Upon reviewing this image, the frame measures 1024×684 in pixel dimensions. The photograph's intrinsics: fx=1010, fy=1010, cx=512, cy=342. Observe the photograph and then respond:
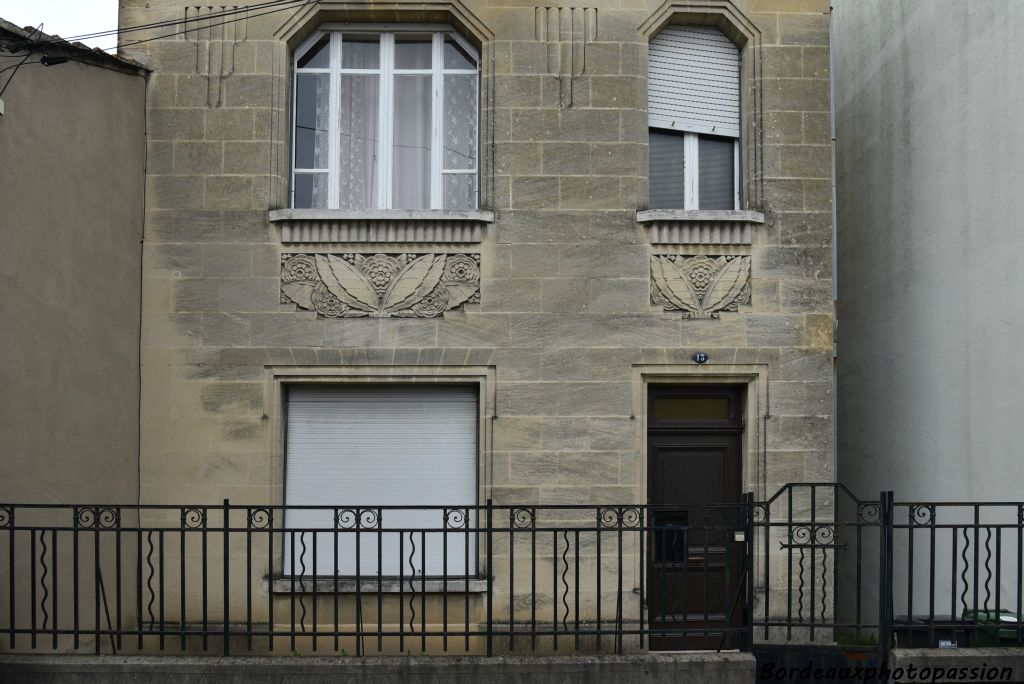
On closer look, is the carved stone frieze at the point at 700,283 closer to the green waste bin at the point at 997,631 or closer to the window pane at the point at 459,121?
the window pane at the point at 459,121

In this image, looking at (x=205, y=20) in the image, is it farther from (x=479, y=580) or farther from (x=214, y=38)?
(x=479, y=580)

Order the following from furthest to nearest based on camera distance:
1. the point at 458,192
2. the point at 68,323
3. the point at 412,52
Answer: the point at 412,52
the point at 458,192
the point at 68,323

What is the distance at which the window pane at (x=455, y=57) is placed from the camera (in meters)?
9.71

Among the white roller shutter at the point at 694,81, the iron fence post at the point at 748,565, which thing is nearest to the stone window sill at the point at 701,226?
the white roller shutter at the point at 694,81

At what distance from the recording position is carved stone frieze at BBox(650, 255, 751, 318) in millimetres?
9289

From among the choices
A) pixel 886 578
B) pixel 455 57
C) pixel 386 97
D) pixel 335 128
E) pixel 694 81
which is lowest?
pixel 886 578

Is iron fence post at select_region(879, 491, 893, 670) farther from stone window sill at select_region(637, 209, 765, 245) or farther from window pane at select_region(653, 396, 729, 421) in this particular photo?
stone window sill at select_region(637, 209, 765, 245)

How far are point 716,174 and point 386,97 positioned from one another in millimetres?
3255

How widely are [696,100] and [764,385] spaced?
110 inches

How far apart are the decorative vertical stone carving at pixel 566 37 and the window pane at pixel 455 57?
0.75m

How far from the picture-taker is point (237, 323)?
923 centimetres

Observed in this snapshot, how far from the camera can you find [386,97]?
9.64m

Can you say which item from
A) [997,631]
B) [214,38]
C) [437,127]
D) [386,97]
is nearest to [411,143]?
[437,127]

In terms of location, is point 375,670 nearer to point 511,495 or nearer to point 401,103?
point 511,495
